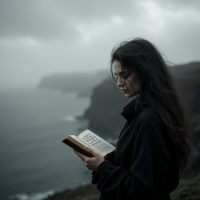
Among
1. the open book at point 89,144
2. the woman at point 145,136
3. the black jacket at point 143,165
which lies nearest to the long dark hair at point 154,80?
the woman at point 145,136

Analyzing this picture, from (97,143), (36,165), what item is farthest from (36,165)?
(97,143)

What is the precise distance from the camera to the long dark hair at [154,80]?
1680 mm

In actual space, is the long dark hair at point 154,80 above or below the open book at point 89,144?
above

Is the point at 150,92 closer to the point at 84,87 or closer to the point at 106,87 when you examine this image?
the point at 106,87

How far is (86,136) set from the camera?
7.84 feet

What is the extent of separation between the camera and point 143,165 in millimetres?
1416

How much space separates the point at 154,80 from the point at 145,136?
60 centimetres

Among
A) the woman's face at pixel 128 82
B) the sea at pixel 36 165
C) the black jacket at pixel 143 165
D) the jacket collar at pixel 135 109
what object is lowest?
the sea at pixel 36 165

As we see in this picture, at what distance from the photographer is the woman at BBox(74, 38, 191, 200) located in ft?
4.71

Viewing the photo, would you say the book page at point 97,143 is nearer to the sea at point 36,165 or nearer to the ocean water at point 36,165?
the sea at point 36,165

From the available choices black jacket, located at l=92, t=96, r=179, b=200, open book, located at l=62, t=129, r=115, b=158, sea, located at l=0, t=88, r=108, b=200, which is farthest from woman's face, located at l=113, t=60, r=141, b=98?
sea, located at l=0, t=88, r=108, b=200

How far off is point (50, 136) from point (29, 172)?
23600 millimetres

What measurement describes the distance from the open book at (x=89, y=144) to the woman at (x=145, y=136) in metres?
0.13

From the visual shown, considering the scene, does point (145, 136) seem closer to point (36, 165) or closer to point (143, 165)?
point (143, 165)
